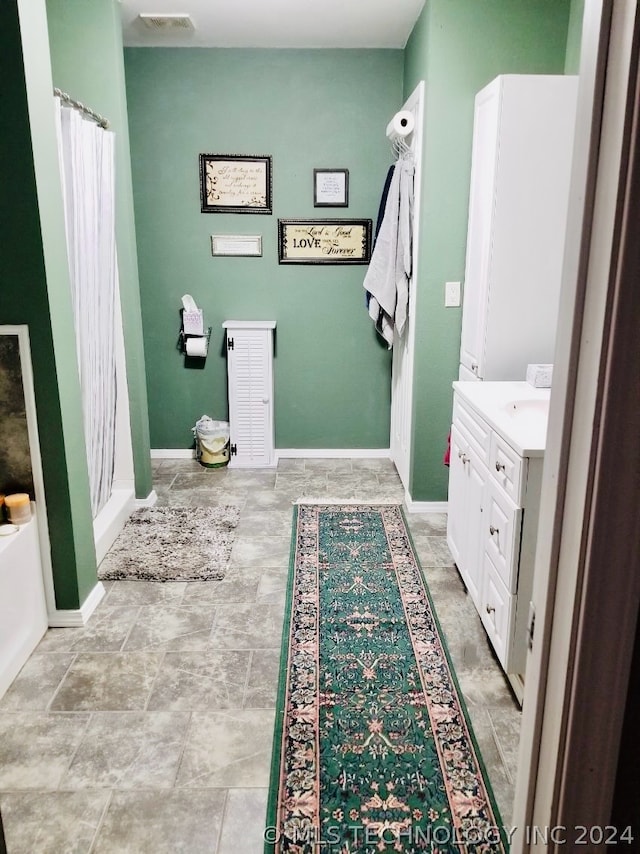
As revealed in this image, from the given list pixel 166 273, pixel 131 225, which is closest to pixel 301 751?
pixel 131 225

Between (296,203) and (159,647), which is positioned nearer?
(159,647)

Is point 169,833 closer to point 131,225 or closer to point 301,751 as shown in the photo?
point 301,751

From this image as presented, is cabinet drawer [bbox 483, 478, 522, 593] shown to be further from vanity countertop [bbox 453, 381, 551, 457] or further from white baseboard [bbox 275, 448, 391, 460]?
white baseboard [bbox 275, 448, 391, 460]

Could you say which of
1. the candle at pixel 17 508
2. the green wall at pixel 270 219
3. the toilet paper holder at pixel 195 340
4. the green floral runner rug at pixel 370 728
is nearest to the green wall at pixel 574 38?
the green wall at pixel 270 219

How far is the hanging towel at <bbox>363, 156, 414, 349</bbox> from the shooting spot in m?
3.66

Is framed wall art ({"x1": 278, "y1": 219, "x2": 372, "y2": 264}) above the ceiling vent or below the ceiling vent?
below

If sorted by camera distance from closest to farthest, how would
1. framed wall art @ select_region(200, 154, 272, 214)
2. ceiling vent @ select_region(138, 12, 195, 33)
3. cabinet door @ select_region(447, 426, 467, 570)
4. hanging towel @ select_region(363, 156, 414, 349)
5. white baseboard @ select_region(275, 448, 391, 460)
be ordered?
cabinet door @ select_region(447, 426, 467, 570) < ceiling vent @ select_region(138, 12, 195, 33) < hanging towel @ select_region(363, 156, 414, 349) < framed wall art @ select_region(200, 154, 272, 214) < white baseboard @ select_region(275, 448, 391, 460)

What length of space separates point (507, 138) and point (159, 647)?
2536 mm

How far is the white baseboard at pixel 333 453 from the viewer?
468 centimetres

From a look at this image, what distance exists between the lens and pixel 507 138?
2.81 meters

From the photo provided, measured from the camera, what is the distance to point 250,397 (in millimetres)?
4379

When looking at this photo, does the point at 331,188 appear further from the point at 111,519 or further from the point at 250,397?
the point at 111,519

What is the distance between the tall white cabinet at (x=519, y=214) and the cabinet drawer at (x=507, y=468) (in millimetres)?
845

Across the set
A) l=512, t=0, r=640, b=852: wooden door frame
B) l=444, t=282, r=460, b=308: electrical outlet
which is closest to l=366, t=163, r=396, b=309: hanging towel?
l=444, t=282, r=460, b=308: electrical outlet
